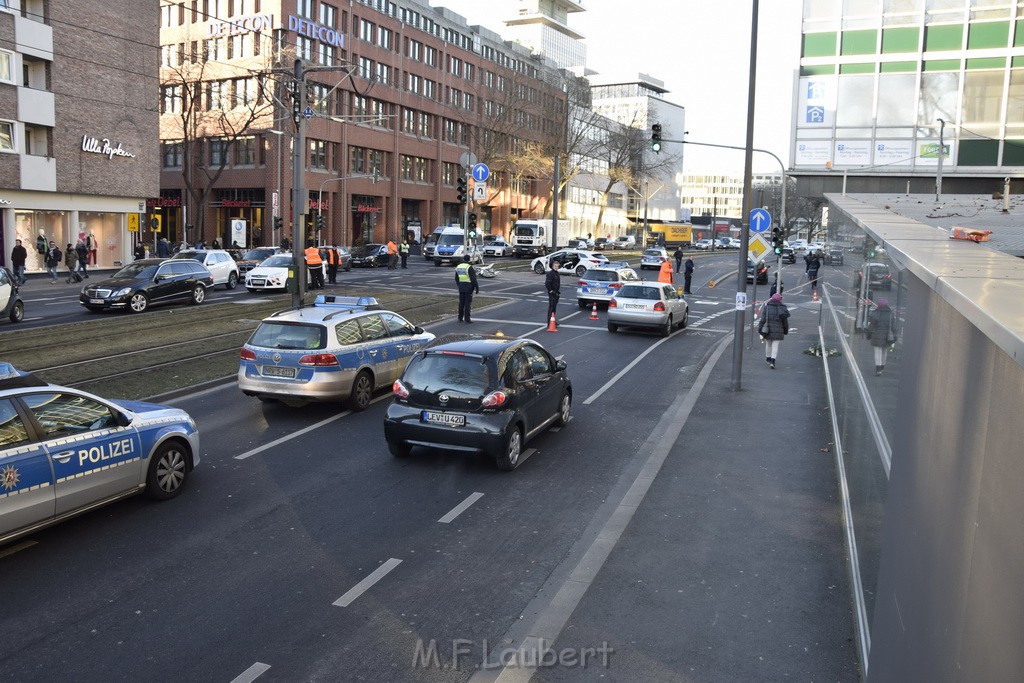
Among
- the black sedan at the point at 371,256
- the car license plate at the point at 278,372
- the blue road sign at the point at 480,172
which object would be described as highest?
the blue road sign at the point at 480,172

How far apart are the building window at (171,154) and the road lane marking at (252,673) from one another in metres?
70.4

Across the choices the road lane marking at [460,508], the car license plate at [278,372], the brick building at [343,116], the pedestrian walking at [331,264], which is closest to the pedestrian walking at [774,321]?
the car license plate at [278,372]

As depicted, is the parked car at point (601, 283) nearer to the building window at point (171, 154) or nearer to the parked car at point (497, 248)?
the parked car at point (497, 248)

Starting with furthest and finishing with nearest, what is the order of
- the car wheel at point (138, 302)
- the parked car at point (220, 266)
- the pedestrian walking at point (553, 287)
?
the parked car at point (220, 266) < the car wheel at point (138, 302) < the pedestrian walking at point (553, 287)

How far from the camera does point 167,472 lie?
910cm

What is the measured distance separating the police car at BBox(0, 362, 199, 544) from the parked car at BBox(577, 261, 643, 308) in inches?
852

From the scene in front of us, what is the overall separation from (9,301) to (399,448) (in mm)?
16713

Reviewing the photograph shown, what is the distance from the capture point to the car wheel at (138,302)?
25641 mm

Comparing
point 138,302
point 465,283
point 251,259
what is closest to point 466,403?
point 465,283

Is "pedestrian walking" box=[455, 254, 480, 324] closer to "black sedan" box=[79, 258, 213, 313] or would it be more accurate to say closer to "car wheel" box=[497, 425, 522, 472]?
"black sedan" box=[79, 258, 213, 313]

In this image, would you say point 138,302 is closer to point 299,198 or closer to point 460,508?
point 299,198

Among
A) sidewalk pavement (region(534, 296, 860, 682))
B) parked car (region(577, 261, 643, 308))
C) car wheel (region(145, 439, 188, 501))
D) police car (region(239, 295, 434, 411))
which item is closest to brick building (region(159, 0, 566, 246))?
parked car (region(577, 261, 643, 308))

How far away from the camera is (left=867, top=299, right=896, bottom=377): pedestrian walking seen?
19.1 feet

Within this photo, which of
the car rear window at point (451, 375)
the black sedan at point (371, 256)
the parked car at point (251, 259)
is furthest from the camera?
the black sedan at point (371, 256)
